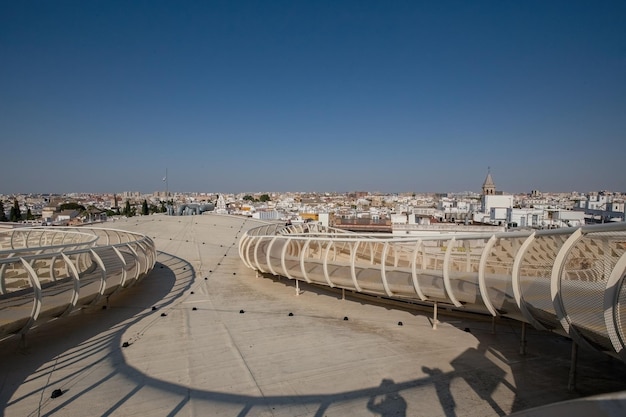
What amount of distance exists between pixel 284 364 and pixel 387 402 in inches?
82.2

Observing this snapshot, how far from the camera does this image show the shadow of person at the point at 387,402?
486cm

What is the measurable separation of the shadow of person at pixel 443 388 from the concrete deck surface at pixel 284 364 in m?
0.03

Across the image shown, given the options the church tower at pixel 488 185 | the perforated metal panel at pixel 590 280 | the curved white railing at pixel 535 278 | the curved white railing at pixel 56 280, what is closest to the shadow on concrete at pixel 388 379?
the curved white railing at pixel 56 280

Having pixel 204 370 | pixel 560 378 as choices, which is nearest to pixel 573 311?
pixel 560 378

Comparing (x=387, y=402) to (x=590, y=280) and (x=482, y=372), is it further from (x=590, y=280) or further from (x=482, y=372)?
(x=590, y=280)

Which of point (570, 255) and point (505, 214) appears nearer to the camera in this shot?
point (570, 255)

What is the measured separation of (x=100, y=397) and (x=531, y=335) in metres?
8.43

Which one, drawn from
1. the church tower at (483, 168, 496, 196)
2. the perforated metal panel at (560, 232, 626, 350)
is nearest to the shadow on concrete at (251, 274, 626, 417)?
the perforated metal panel at (560, 232, 626, 350)

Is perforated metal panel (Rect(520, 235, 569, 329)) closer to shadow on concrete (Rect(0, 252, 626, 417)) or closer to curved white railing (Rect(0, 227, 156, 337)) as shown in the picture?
shadow on concrete (Rect(0, 252, 626, 417))

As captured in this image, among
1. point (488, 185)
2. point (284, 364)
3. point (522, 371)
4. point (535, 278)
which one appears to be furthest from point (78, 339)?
point (488, 185)

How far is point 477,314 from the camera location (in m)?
8.82

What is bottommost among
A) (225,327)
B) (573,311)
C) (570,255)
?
(225,327)

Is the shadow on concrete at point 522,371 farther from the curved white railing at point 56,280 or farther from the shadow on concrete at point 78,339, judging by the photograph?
the curved white railing at point 56,280

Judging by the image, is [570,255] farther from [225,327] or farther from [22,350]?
[22,350]
